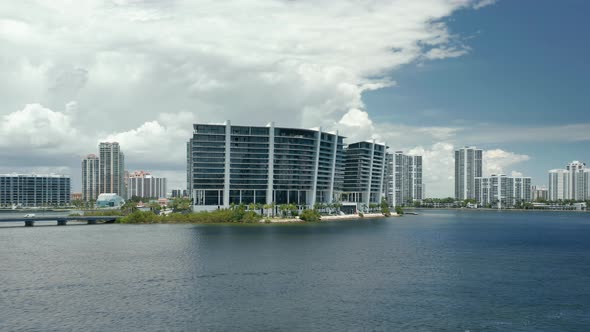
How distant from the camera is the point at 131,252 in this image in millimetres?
111812

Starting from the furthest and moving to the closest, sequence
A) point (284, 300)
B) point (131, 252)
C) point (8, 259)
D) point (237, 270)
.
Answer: point (131, 252)
point (8, 259)
point (237, 270)
point (284, 300)

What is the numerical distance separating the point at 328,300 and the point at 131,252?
199 feet

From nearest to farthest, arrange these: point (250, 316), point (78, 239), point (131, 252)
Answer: point (250, 316)
point (131, 252)
point (78, 239)

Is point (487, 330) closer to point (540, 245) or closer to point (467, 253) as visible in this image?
point (467, 253)

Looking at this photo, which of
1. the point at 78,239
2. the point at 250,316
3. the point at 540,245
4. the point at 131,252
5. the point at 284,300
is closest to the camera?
the point at 250,316

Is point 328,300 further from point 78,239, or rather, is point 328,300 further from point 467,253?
point 78,239

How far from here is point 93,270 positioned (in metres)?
88.6

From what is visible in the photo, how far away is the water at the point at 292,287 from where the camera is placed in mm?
57344

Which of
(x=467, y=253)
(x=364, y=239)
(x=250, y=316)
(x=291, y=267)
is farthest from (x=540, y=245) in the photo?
(x=250, y=316)

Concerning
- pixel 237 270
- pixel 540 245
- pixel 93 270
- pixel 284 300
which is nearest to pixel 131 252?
pixel 93 270

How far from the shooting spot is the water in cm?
5734

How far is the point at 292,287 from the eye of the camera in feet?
243

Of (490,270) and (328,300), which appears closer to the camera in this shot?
(328,300)

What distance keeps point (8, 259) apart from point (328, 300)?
7241cm
